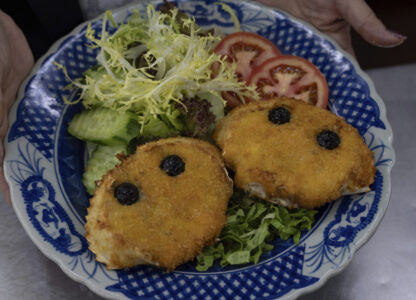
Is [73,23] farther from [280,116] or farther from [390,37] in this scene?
[390,37]

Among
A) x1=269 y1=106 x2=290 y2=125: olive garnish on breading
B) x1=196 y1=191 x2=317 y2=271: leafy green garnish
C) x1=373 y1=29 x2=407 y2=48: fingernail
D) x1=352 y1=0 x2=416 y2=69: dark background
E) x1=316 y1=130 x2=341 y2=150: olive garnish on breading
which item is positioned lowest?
x1=196 y1=191 x2=317 y2=271: leafy green garnish

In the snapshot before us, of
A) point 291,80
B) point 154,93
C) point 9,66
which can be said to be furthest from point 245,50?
point 9,66

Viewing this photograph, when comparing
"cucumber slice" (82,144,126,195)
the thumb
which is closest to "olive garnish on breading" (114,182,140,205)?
"cucumber slice" (82,144,126,195)

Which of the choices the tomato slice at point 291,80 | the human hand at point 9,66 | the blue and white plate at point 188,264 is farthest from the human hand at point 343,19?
the human hand at point 9,66

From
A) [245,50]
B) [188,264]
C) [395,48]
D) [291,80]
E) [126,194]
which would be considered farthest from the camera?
[395,48]

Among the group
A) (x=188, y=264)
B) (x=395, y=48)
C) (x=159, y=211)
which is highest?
(x=159, y=211)

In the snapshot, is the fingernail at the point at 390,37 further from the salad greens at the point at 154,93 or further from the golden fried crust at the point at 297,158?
the salad greens at the point at 154,93

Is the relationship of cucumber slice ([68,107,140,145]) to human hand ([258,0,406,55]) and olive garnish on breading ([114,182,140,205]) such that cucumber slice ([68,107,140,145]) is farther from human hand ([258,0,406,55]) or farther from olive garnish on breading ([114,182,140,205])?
human hand ([258,0,406,55])
